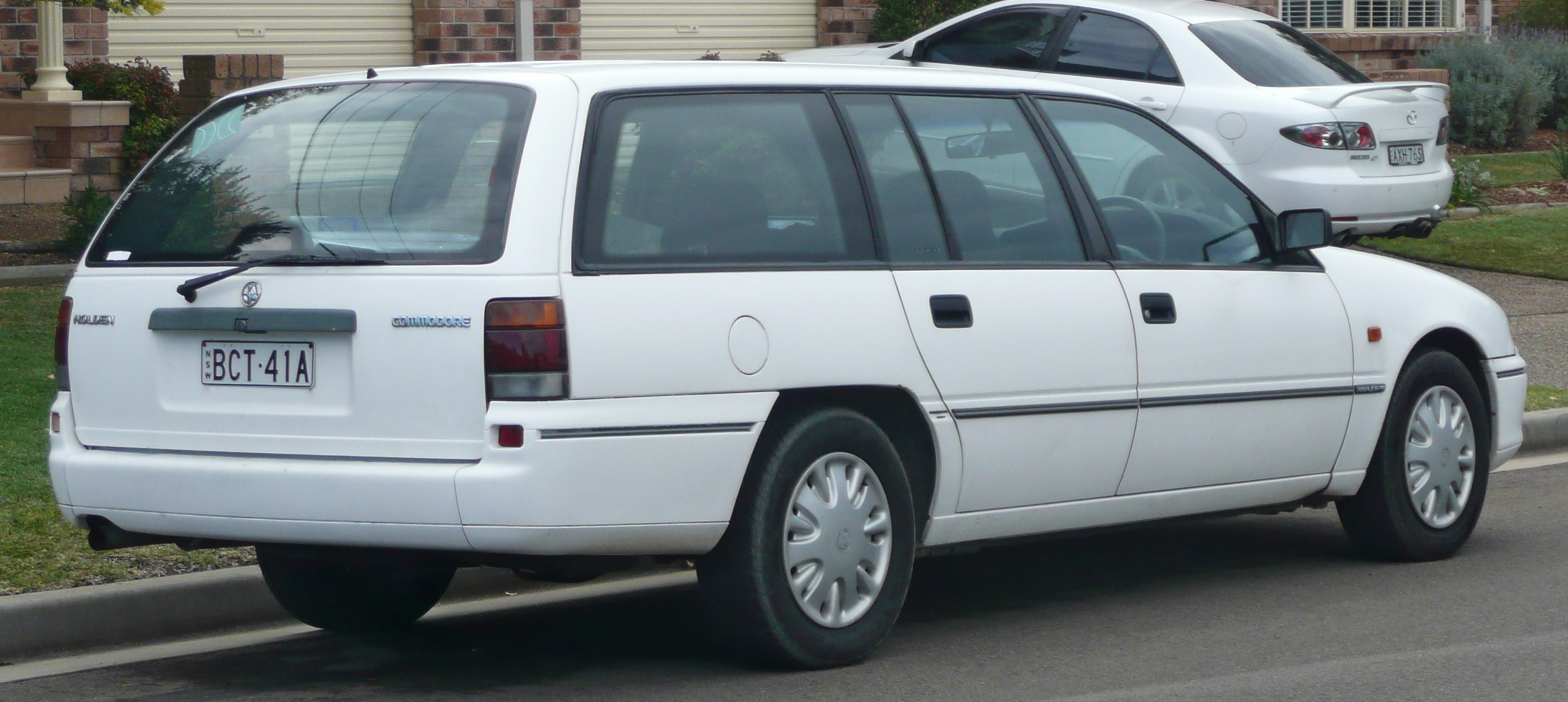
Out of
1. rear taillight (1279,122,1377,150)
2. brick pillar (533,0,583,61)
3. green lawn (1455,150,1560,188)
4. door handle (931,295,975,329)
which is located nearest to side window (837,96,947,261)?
door handle (931,295,975,329)

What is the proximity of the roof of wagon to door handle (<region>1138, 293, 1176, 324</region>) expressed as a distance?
0.74 meters

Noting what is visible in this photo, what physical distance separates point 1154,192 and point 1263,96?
604 cm

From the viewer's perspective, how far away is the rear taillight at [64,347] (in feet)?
17.4

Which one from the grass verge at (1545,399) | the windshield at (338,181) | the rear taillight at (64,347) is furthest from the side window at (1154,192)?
the grass verge at (1545,399)

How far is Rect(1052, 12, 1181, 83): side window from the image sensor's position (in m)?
12.4

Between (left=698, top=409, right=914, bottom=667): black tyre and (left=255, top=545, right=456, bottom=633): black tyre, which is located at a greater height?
(left=698, top=409, right=914, bottom=667): black tyre

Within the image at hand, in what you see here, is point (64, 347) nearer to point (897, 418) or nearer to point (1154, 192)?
point (897, 418)

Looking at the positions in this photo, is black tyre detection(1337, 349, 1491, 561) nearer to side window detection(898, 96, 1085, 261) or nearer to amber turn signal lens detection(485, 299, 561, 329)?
side window detection(898, 96, 1085, 261)

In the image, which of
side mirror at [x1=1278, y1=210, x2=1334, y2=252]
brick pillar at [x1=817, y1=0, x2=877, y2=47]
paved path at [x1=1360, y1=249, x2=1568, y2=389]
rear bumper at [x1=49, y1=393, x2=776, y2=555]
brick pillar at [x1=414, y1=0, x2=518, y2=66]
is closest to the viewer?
rear bumper at [x1=49, y1=393, x2=776, y2=555]

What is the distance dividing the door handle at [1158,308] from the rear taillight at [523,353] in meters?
1.96

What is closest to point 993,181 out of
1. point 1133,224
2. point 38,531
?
point 1133,224

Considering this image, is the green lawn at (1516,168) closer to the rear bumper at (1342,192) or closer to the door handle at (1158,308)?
the rear bumper at (1342,192)

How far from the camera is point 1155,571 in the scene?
6.91 m

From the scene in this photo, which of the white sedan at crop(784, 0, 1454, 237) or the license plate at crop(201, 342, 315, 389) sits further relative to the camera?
the white sedan at crop(784, 0, 1454, 237)
